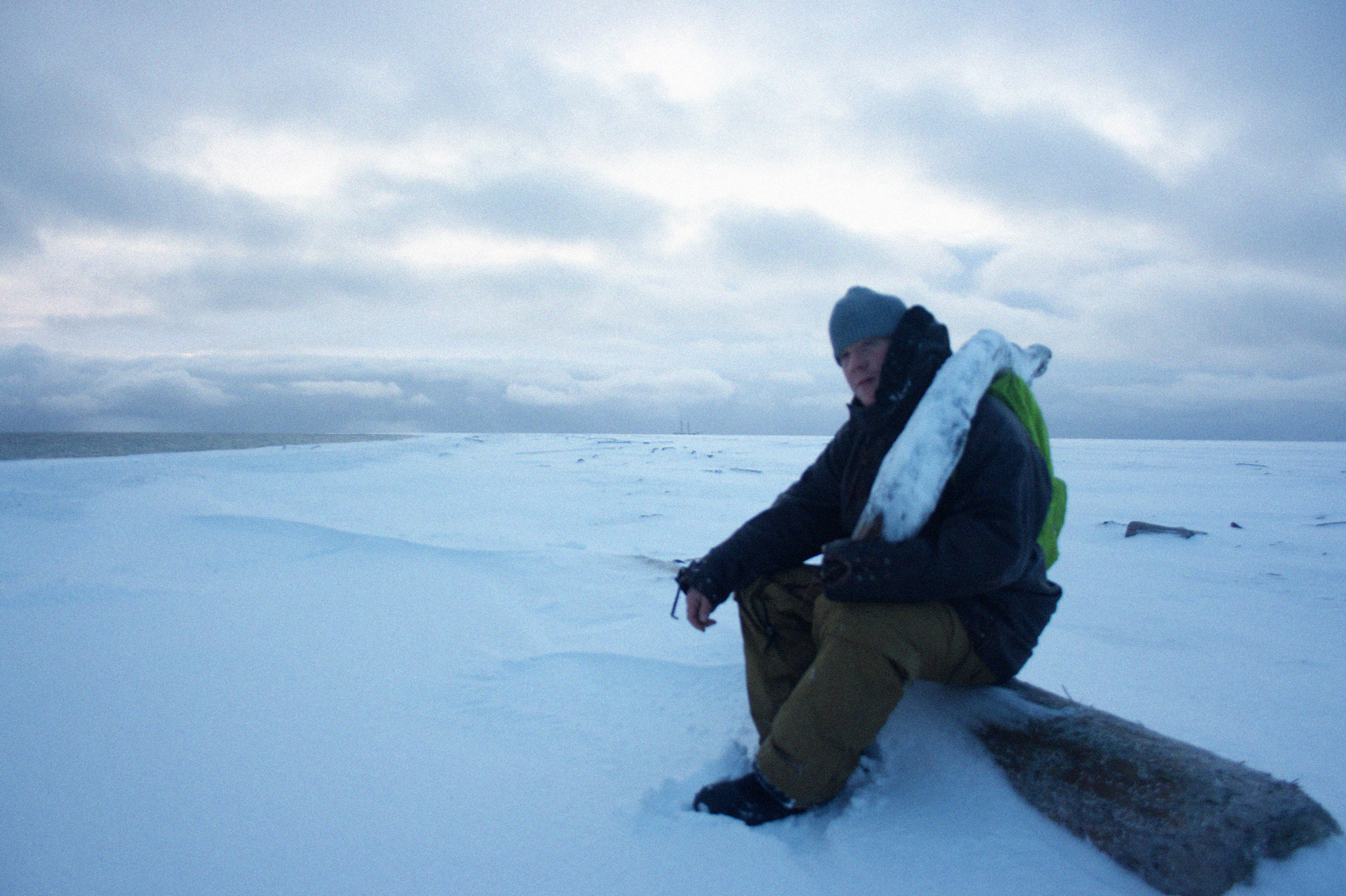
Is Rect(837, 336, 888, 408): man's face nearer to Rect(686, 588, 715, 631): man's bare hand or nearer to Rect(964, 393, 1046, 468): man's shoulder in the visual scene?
Rect(964, 393, 1046, 468): man's shoulder

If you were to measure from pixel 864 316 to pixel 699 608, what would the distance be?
0.93 meters

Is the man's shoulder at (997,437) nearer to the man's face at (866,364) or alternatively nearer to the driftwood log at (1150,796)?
the man's face at (866,364)

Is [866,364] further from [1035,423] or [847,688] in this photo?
[847,688]

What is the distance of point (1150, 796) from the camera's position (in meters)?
1.41

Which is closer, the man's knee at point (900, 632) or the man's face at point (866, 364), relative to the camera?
the man's knee at point (900, 632)

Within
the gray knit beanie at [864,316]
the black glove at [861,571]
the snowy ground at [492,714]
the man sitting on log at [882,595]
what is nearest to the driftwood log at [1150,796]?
the snowy ground at [492,714]

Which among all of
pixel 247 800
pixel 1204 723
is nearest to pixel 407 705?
pixel 247 800

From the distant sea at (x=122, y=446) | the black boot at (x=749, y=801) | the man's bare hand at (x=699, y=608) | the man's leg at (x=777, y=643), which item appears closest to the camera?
the black boot at (x=749, y=801)

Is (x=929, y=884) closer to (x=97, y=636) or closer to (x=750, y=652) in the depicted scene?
(x=750, y=652)

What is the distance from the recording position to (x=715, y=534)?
18.6 ft

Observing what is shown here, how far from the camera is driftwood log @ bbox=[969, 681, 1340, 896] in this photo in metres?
1.28

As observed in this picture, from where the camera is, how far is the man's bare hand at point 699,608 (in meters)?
1.98

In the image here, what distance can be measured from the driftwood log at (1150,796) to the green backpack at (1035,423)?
41 centimetres

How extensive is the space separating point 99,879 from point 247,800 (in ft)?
0.97
